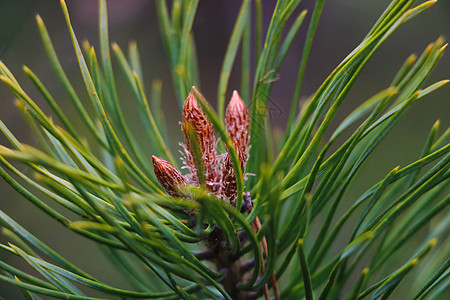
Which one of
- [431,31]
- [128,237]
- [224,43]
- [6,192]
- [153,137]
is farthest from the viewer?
[224,43]

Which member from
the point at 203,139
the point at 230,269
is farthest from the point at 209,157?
the point at 230,269

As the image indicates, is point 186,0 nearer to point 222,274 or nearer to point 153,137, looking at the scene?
point 153,137

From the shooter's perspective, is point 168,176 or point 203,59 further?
point 203,59

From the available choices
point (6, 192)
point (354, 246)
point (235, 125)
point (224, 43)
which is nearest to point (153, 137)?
point (235, 125)

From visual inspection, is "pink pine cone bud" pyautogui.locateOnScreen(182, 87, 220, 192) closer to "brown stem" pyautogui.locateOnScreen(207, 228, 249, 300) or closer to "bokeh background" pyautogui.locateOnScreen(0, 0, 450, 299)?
"brown stem" pyautogui.locateOnScreen(207, 228, 249, 300)

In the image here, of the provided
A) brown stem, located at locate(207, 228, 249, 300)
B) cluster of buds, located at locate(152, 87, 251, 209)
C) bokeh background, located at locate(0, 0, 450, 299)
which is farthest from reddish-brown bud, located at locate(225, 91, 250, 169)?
bokeh background, located at locate(0, 0, 450, 299)

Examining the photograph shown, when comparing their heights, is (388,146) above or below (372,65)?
below

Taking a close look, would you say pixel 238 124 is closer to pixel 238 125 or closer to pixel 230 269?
pixel 238 125
